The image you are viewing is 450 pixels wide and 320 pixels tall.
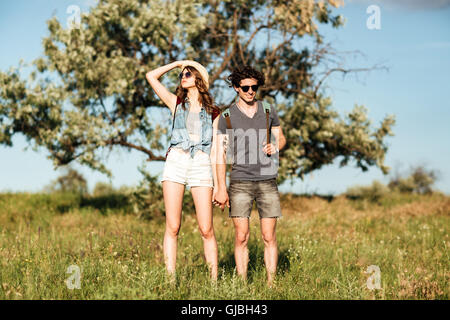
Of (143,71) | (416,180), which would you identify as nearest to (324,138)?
(143,71)

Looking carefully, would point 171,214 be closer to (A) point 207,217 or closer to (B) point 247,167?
(A) point 207,217

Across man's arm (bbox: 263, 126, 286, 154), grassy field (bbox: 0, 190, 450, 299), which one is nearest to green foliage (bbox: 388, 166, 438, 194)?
grassy field (bbox: 0, 190, 450, 299)

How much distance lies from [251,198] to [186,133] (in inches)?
49.7

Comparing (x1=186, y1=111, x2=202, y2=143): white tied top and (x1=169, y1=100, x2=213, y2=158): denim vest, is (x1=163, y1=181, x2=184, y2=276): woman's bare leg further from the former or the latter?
(x1=186, y1=111, x2=202, y2=143): white tied top

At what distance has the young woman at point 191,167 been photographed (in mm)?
5379

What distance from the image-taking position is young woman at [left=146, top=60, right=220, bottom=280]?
5.38m

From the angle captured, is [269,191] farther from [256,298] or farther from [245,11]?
[245,11]

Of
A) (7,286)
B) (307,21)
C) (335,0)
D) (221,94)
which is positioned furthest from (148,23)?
(7,286)

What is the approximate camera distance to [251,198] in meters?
5.61

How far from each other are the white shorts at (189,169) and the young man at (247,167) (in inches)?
6.7

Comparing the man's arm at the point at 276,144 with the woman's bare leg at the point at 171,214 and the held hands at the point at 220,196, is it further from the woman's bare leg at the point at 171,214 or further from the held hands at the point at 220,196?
the woman's bare leg at the point at 171,214

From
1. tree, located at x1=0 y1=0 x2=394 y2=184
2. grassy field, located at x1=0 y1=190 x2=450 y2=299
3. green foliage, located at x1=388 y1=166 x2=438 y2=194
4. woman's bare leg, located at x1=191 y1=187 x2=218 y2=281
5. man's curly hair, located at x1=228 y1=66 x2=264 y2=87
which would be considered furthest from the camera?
green foliage, located at x1=388 y1=166 x2=438 y2=194

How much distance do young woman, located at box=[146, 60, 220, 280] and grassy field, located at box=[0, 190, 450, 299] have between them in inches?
17.4

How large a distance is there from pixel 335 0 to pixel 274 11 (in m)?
1.81
